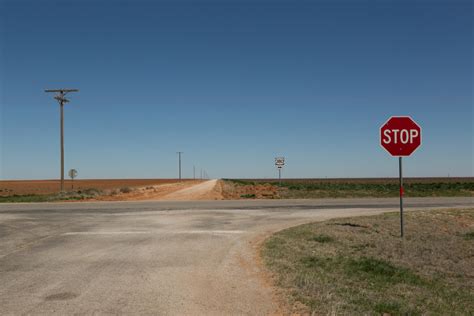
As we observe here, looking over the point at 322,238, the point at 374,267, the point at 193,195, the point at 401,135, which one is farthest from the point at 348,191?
the point at 374,267

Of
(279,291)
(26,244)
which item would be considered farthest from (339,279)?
(26,244)

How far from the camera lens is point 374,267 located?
25.9 feet

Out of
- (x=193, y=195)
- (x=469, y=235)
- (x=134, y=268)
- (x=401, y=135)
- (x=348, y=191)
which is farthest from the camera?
(x=348, y=191)

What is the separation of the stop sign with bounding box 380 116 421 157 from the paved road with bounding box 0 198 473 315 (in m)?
4.41

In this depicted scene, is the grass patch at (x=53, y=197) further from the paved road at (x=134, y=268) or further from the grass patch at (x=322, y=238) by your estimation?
the grass patch at (x=322, y=238)

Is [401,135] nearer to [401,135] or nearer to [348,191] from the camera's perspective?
[401,135]

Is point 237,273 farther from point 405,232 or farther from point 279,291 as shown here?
point 405,232

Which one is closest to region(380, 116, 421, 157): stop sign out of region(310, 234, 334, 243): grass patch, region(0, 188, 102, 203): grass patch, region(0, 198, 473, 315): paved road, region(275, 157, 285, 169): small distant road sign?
region(310, 234, 334, 243): grass patch

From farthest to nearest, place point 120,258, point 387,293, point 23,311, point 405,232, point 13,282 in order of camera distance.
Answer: point 405,232
point 120,258
point 13,282
point 387,293
point 23,311

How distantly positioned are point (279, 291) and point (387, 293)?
65.3 inches

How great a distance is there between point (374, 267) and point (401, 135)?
4569mm

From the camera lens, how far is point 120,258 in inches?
341

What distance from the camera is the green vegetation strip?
222 inches

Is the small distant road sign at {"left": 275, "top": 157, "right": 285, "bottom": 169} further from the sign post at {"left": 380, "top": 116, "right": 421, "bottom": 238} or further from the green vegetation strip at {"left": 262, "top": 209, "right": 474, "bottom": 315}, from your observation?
the sign post at {"left": 380, "top": 116, "right": 421, "bottom": 238}
